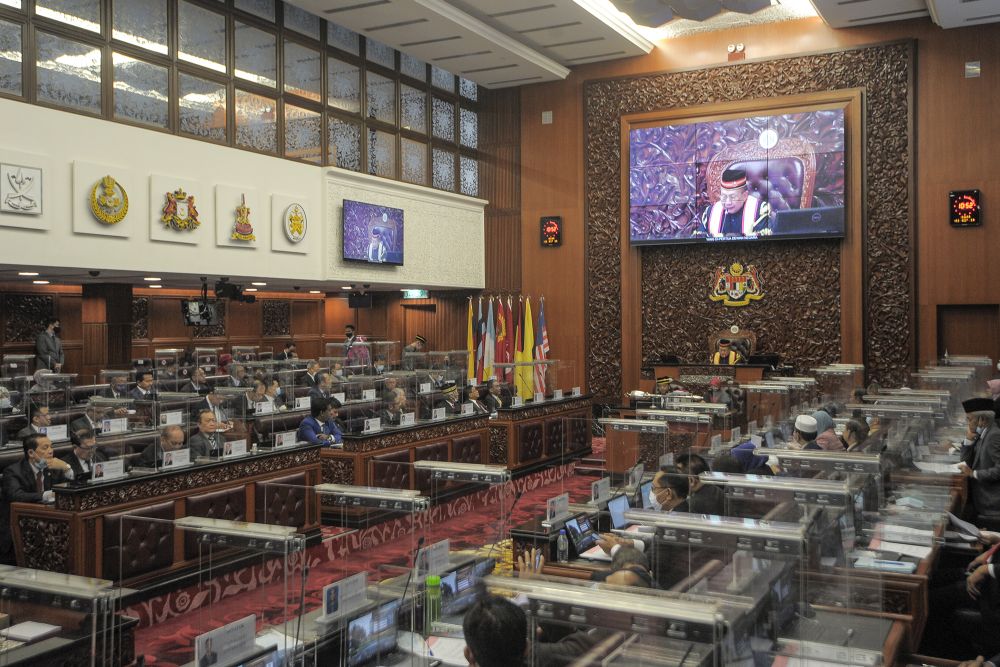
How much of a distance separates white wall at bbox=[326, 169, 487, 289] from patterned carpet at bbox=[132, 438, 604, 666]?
25.0 feet

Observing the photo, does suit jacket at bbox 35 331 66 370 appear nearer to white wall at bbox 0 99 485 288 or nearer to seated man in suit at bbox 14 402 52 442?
white wall at bbox 0 99 485 288

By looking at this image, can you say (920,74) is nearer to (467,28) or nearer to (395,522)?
(467,28)

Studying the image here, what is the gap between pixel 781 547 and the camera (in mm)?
2977

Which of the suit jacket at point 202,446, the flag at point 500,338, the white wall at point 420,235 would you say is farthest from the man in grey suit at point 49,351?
the flag at point 500,338

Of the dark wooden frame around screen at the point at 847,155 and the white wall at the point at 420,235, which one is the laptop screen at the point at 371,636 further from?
the dark wooden frame around screen at the point at 847,155

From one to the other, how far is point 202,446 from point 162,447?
0.40m

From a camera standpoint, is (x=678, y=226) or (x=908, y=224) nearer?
(x=908, y=224)

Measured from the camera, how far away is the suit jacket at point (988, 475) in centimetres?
597

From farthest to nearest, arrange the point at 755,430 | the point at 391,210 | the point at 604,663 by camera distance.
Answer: the point at 391,210 < the point at 755,430 < the point at 604,663

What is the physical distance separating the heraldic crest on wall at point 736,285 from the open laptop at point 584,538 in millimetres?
9600

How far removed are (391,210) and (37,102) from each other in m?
5.68

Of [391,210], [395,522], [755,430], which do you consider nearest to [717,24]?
[391,210]

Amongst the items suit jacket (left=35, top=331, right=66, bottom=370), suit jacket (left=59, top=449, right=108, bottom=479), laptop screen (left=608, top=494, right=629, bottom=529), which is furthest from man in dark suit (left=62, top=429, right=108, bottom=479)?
suit jacket (left=35, top=331, right=66, bottom=370)

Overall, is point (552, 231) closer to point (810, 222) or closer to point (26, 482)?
point (810, 222)
